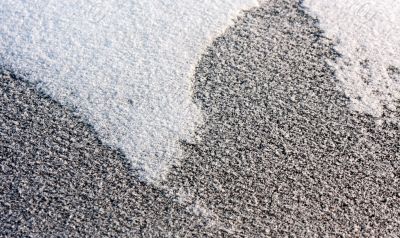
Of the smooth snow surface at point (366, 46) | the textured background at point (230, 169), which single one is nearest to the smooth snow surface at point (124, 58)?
the textured background at point (230, 169)

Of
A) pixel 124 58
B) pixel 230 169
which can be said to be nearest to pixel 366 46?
pixel 230 169

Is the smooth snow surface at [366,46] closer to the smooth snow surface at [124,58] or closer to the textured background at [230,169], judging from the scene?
the textured background at [230,169]

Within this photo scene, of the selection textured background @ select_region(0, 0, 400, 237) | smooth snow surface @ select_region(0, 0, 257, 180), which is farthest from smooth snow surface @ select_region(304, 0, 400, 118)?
smooth snow surface @ select_region(0, 0, 257, 180)

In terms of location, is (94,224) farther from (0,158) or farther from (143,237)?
(0,158)

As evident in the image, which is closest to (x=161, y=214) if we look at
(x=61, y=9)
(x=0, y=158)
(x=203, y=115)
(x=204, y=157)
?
(x=204, y=157)

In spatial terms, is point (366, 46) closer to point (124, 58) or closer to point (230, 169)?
point (230, 169)
